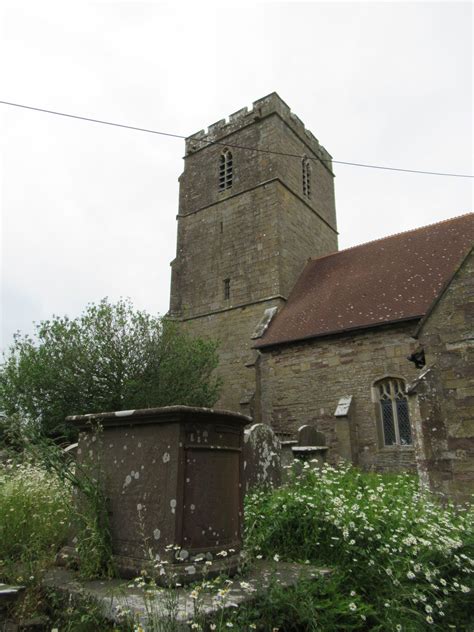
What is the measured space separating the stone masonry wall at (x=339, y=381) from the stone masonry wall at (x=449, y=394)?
17.1 feet

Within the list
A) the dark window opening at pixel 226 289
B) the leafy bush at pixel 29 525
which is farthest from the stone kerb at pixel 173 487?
the dark window opening at pixel 226 289

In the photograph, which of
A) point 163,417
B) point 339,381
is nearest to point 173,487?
point 163,417

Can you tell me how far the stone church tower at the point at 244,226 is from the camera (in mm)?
18531

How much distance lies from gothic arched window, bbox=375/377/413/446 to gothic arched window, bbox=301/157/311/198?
1176cm

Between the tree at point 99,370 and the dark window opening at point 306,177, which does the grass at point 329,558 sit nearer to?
the tree at point 99,370

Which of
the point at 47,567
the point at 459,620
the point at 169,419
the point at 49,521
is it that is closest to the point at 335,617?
the point at 459,620

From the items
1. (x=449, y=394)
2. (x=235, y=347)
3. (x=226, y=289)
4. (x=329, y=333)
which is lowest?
(x=449, y=394)

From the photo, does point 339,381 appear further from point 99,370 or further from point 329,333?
point 99,370

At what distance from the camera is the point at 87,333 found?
610 inches

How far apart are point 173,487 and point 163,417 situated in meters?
0.51

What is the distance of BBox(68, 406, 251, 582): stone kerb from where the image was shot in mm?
3186

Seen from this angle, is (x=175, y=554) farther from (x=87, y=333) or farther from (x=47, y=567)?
(x=87, y=333)

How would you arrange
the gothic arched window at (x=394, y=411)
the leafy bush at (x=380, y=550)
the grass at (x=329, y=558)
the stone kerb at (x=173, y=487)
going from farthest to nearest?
the gothic arched window at (x=394, y=411) < the leafy bush at (x=380, y=550) < the stone kerb at (x=173, y=487) < the grass at (x=329, y=558)

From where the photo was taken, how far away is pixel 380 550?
3631mm
